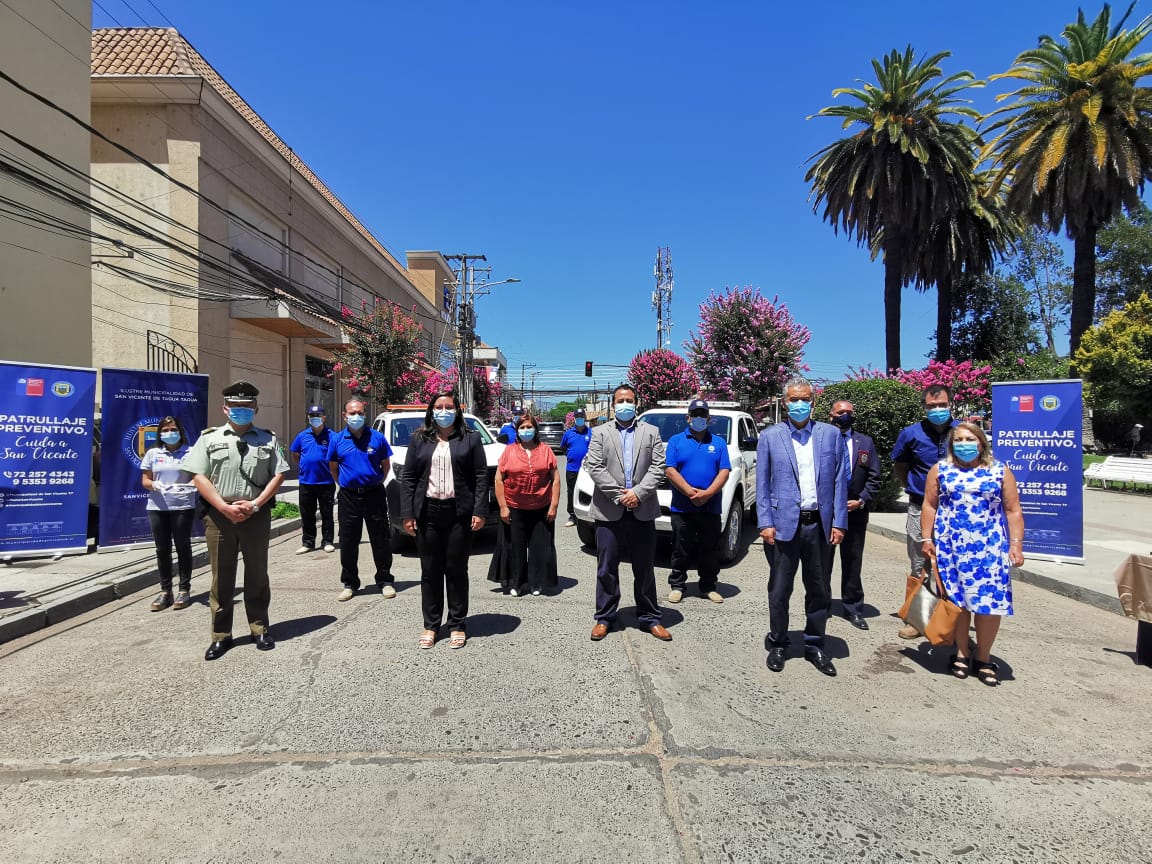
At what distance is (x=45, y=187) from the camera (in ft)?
31.9

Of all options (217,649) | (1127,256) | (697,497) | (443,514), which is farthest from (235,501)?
(1127,256)

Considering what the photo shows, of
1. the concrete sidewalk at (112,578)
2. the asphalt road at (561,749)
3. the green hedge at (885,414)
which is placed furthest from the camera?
the green hedge at (885,414)

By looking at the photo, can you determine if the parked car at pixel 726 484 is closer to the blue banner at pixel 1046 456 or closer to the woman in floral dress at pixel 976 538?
the woman in floral dress at pixel 976 538

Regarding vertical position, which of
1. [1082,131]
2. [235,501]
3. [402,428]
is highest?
[1082,131]

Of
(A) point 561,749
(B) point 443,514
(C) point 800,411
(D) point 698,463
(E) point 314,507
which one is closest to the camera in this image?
(A) point 561,749

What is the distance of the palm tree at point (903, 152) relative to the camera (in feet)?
75.6

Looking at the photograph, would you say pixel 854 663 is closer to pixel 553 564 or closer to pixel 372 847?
A: pixel 553 564

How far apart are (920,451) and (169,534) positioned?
690 cm

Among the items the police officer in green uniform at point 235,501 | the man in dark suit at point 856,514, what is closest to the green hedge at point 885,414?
the man in dark suit at point 856,514

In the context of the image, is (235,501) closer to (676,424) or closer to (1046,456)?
(676,424)

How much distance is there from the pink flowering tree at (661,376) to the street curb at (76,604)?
3303 cm

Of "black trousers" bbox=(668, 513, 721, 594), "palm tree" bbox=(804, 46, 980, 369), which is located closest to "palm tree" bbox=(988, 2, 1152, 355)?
"palm tree" bbox=(804, 46, 980, 369)

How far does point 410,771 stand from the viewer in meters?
3.05

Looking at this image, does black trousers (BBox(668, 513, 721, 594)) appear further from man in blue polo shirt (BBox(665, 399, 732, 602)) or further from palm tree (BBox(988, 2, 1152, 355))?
palm tree (BBox(988, 2, 1152, 355))
